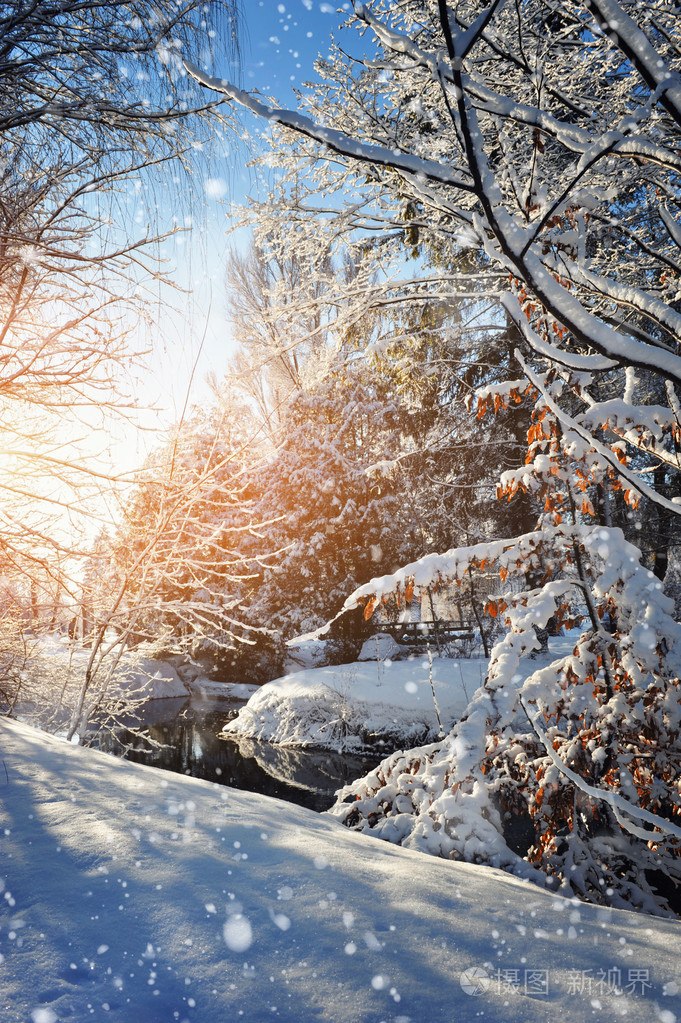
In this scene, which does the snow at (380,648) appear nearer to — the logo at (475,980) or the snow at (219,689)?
the snow at (219,689)

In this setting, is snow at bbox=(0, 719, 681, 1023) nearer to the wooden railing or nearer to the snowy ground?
the snowy ground

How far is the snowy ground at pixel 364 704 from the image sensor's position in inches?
455

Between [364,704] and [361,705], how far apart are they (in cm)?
7

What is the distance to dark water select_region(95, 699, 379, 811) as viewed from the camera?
10.0 meters

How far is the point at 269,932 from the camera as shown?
174 centimetres

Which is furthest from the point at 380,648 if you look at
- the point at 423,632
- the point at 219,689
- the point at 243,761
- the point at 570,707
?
Result: the point at 570,707

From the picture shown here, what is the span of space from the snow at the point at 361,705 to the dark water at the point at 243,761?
18.2 inches

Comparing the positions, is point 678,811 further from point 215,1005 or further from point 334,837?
point 215,1005

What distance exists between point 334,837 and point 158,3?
423cm

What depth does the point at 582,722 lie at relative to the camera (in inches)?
160

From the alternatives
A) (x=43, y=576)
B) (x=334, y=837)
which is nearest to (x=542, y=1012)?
(x=334, y=837)

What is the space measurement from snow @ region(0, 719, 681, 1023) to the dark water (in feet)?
23.9

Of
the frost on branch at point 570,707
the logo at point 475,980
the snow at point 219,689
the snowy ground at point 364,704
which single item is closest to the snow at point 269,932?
the logo at point 475,980

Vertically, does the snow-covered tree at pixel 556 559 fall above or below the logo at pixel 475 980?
above
